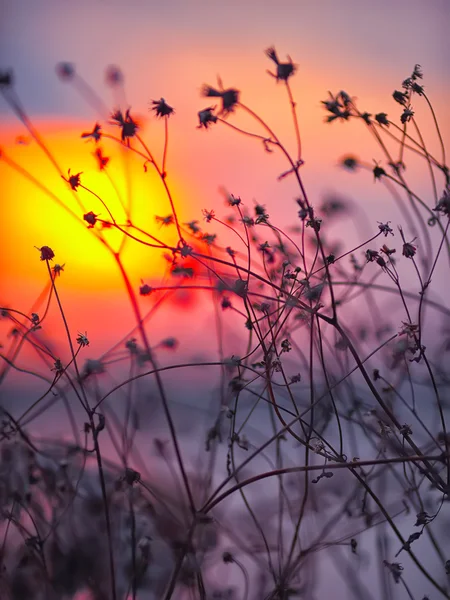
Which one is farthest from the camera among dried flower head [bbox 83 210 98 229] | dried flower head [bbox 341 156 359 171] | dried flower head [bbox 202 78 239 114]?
dried flower head [bbox 83 210 98 229]

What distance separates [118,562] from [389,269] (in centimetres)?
106

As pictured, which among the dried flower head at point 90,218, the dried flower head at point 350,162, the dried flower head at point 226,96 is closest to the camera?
the dried flower head at point 226,96

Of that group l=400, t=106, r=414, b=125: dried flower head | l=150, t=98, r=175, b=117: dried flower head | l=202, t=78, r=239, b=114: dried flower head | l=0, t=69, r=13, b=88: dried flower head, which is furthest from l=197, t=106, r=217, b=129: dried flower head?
l=0, t=69, r=13, b=88: dried flower head

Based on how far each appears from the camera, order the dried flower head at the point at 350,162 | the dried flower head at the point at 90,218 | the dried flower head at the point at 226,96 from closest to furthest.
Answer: the dried flower head at the point at 226,96 < the dried flower head at the point at 350,162 < the dried flower head at the point at 90,218

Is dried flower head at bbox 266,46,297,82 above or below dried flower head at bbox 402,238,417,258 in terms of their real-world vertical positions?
above

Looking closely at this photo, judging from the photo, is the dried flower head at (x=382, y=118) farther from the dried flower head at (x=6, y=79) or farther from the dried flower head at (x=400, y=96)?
the dried flower head at (x=6, y=79)

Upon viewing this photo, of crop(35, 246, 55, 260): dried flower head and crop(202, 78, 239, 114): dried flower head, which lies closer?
crop(202, 78, 239, 114): dried flower head

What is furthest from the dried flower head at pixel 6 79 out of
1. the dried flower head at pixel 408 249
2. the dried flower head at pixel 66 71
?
the dried flower head at pixel 408 249

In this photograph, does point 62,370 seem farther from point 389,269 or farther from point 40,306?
point 389,269

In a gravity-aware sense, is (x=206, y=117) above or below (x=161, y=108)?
below

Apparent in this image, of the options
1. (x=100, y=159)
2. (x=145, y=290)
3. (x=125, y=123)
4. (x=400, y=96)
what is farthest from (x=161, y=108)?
(x=400, y=96)

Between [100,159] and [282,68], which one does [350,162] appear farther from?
[100,159]

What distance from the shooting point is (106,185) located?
5.56 ft

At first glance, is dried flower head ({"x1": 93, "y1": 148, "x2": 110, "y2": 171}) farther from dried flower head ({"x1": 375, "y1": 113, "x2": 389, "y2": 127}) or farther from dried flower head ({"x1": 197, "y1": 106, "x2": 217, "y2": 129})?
dried flower head ({"x1": 375, "y1": 113, "x2": 389, "y2": 127})
